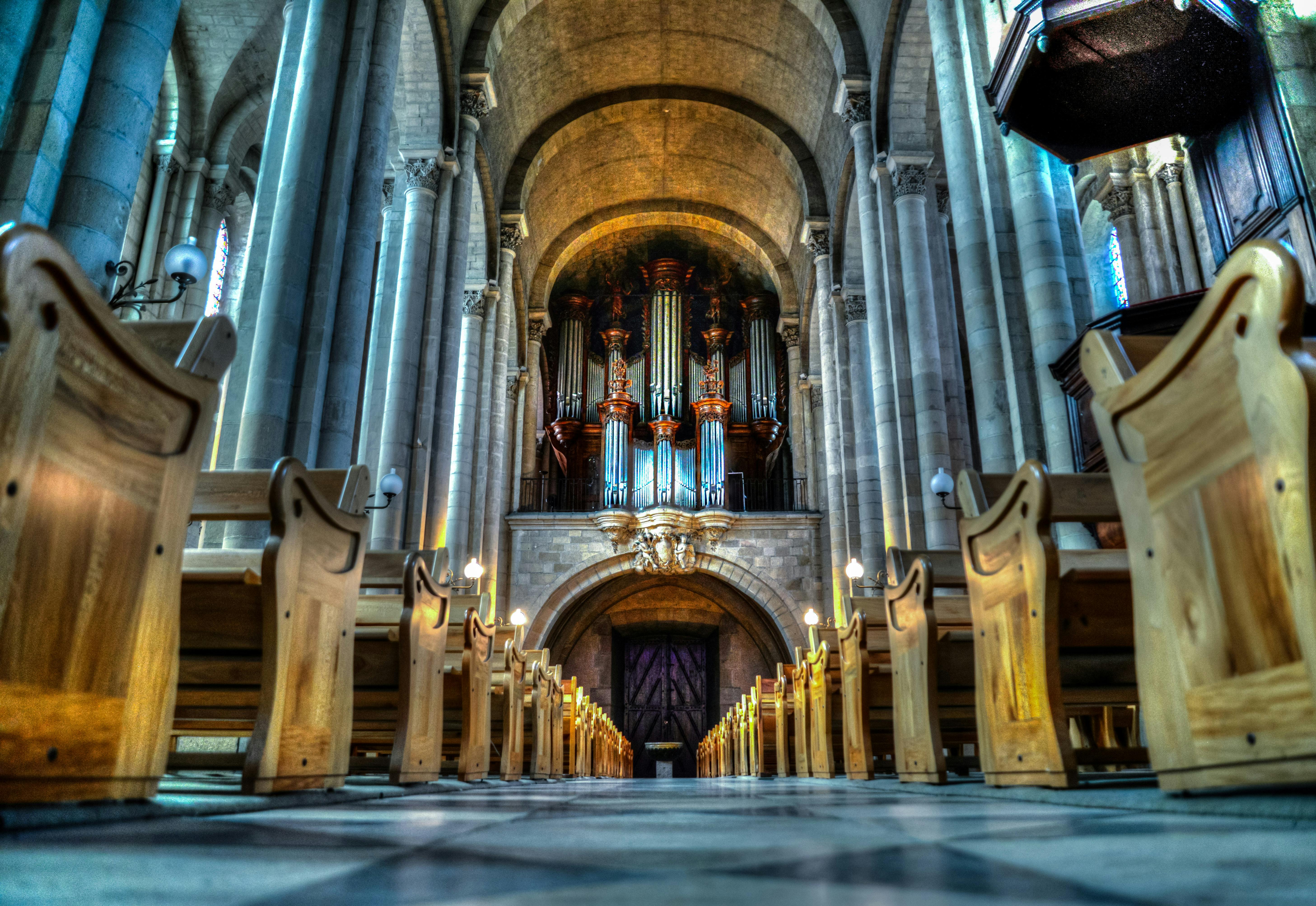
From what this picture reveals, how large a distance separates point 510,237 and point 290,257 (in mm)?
10027

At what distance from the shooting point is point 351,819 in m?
1.91

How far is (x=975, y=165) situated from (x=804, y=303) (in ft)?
38.1

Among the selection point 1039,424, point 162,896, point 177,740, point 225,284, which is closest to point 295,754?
point 162,896

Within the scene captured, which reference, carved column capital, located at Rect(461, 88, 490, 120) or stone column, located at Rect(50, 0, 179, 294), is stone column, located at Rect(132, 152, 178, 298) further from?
stone column, located at Rect(50, 0, 179, 294)

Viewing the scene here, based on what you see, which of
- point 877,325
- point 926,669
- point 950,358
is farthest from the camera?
point 877,325

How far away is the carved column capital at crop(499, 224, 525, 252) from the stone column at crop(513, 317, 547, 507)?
138 inches

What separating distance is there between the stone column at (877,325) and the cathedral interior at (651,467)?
0.09 meters

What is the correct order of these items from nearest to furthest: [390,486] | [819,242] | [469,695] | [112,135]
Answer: [112,135] → [469,695] → [390,486] → [819,242]

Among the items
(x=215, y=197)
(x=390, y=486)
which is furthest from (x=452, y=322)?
(x=215, y=197)

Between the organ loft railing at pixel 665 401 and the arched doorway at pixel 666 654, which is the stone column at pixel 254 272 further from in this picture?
the arched doorway at pixel 666 654

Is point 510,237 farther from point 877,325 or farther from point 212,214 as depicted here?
point 877,325

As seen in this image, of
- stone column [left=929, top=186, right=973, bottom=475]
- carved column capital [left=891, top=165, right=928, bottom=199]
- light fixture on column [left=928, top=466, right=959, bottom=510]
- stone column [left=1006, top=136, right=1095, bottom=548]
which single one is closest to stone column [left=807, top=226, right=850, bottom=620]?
stone column [left=929, top=186, right=973, bottom=475]

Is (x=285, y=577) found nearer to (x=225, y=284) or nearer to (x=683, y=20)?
(x=225, y=284)

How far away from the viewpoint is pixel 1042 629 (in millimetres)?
2793
